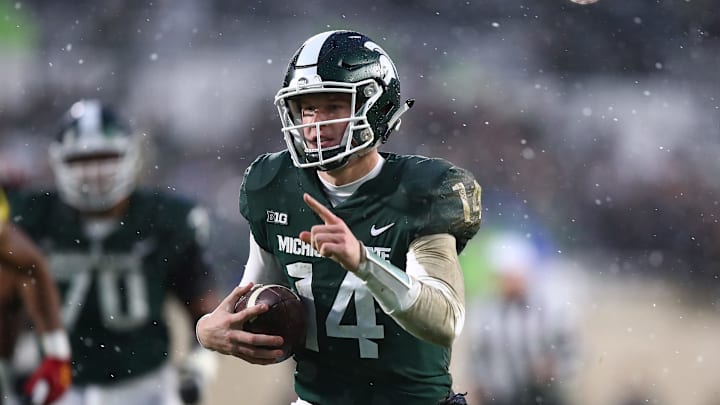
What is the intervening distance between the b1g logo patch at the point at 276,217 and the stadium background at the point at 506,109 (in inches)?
173

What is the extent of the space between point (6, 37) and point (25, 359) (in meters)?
4.19

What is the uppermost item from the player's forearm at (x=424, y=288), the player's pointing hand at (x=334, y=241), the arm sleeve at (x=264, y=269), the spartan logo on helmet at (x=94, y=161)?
the player's pointing hand at (x=334, y=241)

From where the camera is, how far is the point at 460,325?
2.39m

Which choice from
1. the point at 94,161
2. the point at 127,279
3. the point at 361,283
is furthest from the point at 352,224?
the point at 94,161

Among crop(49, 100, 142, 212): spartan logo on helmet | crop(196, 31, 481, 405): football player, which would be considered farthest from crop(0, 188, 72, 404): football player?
crop(196, 31, 481, 405): football player

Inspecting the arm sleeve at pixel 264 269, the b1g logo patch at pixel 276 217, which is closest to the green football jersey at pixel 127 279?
the arm sleeve at pixel 264 269

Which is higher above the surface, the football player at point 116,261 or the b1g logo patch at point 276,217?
the b1g logo patch at point 276,217

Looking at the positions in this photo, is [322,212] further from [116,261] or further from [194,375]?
[116,261]

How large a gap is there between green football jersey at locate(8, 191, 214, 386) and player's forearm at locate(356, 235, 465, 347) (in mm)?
2571

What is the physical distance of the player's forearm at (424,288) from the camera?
2.20 meters

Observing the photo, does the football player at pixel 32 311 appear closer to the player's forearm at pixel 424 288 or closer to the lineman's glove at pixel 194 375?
the lineman's glove at pixel 194 375

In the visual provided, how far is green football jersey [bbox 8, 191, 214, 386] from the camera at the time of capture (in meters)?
4.87

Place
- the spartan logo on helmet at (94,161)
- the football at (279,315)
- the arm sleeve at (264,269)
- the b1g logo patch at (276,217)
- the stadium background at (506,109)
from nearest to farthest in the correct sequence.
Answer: the football at (279,315) → the b1g logo patch at (276,217) → the arm sleeve at (264,269) → the spartan logo on helmet at (94,161) → the stadium background at (506,109)

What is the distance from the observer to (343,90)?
99.2 inches
